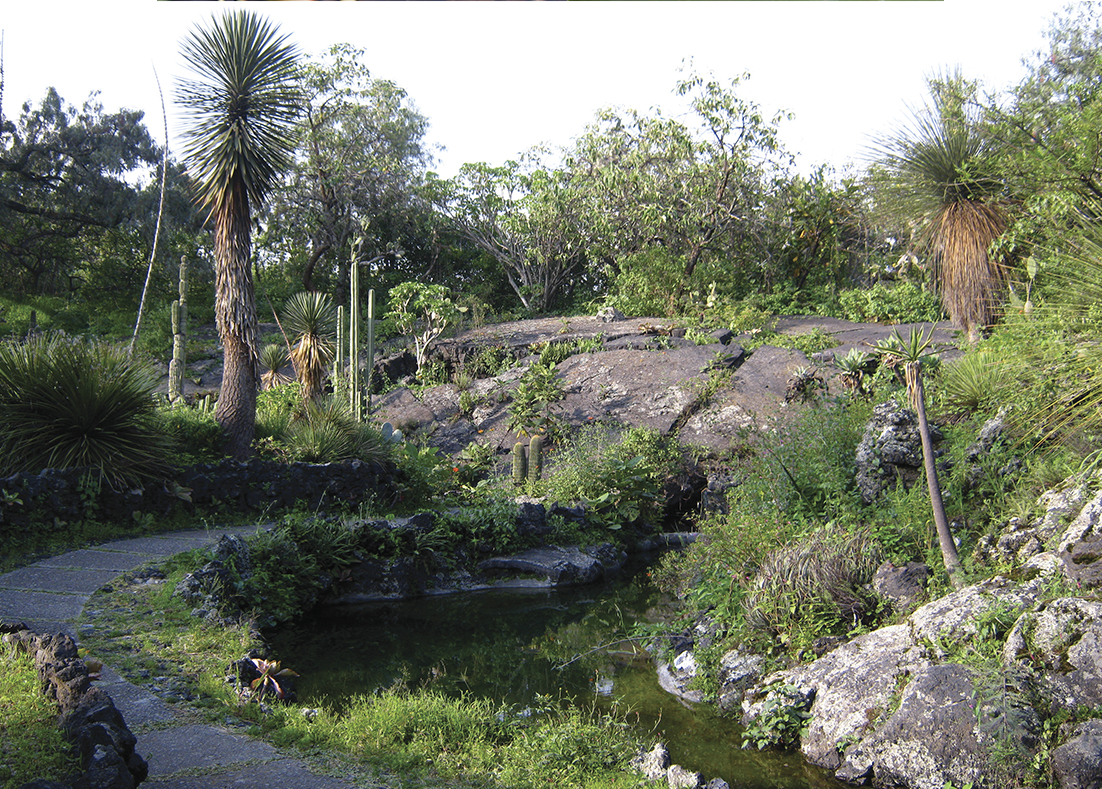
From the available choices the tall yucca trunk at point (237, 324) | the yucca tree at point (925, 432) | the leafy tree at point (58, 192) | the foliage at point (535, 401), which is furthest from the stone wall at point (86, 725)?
the leafy tree at point (58, 192)

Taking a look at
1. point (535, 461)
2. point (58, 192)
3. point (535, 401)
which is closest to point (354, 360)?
point (535, 401)

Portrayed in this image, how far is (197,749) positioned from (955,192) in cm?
1134

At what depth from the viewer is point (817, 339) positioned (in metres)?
16.9

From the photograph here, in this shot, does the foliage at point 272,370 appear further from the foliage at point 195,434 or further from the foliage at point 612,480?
the foliage at point 612,480

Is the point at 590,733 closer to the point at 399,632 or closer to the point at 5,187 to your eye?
the point at 399,632

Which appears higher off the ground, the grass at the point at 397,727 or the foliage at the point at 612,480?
the foliage at the point at 612,480

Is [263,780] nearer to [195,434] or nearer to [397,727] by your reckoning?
[397,727]

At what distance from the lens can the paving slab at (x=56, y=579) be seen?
6801 mm

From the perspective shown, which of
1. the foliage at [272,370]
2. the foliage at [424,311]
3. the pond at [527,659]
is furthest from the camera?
the foliage at [424,311]

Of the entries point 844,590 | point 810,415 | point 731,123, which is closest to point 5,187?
point 731,123

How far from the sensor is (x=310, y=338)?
1602 centimetres

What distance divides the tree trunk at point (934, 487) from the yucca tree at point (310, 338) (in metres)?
12.3

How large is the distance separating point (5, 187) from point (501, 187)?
17449 millimetres

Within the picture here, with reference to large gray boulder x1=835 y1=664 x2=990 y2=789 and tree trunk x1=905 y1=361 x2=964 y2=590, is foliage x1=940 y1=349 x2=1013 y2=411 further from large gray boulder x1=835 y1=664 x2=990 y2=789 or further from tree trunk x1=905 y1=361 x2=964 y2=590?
large gray boulder x1=835 y1=664 x2=990 y2=789
